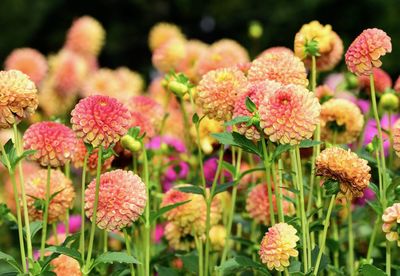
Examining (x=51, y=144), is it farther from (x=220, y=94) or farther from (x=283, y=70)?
(x=283, y=70)

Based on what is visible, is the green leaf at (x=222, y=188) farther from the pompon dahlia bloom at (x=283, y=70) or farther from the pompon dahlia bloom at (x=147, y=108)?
the pompon dahlia bloom at (x=147, y=108)

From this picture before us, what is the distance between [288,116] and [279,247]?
179 mm

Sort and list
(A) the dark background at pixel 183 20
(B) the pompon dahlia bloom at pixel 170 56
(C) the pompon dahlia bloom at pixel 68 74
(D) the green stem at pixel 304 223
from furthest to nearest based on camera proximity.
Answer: (A) the dark background at pixel 183 20 < (C) the pompon dahlia bloom at pixel 68 74 < (B) the pompon dahlia bloom at pixel 170 56 < (D) the green stem at pixel 304 223

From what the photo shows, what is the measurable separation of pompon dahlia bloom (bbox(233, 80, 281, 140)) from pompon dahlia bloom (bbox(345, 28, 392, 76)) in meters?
0.13

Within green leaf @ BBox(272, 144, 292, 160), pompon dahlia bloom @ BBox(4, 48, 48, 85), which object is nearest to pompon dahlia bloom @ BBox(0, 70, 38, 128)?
green leaf @ BBox(272, 144, 292, 160)

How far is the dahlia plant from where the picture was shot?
1200 millimetres

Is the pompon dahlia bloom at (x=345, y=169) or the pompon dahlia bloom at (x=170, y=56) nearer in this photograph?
the pompon dahlia bloom at (x=345, y=169)

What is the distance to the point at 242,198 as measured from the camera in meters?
1.92

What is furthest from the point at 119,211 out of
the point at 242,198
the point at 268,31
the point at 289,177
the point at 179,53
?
the point at 268,31

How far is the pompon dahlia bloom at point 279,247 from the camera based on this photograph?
116cm

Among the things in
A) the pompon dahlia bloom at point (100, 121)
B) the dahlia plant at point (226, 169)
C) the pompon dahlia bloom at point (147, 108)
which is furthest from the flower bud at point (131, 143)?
the pompon dahlia bloom at point (147, 108)

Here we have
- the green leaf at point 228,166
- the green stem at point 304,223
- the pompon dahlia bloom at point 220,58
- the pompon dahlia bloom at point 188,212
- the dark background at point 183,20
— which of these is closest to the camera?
the green stem at point 304,223

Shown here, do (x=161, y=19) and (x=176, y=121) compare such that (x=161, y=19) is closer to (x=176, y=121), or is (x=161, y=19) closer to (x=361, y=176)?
(x=176, y=121)

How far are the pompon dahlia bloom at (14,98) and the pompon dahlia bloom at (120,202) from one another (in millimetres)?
165
